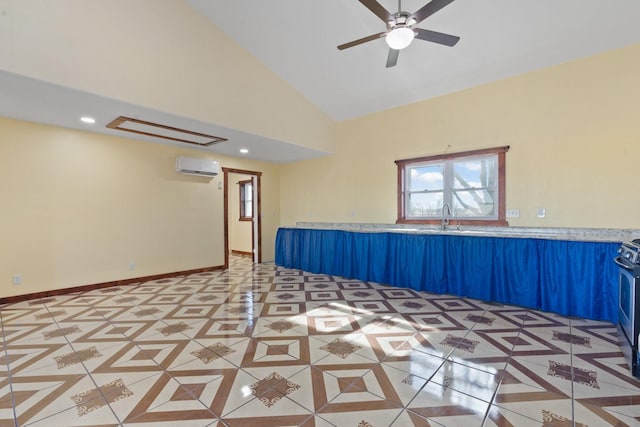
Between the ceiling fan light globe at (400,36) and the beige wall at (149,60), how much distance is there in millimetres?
2328

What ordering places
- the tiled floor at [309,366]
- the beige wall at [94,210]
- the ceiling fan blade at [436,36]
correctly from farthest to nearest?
the beige wall at [94,210]
the ceiling fan blade at [436,36]
the tiled floor at [309,366]

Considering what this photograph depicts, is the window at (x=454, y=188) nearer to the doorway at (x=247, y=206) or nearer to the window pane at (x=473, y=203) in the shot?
the window pane at (x=473, y=203)

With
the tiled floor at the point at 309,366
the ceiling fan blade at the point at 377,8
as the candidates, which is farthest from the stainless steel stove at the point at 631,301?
the ceiling fan blade at the point at 377,8

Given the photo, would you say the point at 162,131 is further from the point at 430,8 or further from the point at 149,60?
the point at 430,8

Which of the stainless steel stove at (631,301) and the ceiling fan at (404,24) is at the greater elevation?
the ceiling fan at (404,24)

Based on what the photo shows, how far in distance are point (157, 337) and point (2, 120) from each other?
3.47 metres

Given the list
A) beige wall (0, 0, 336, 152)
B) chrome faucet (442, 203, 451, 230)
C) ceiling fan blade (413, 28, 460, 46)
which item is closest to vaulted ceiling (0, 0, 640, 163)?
beige wall (0, 0, 336, 152)

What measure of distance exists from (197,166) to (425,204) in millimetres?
3985

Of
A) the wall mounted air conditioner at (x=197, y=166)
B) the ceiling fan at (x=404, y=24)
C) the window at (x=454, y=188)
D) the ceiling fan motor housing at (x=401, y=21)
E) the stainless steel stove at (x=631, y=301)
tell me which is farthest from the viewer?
the wall mounted air conditioner at (x=197, y=166)

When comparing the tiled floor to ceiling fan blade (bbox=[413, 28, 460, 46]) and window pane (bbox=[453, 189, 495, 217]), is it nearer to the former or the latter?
window pane (bbox=[453, 189, 495, 217])

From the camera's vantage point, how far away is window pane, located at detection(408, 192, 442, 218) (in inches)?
182

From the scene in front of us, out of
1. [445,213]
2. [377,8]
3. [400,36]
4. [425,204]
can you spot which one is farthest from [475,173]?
[377,8]

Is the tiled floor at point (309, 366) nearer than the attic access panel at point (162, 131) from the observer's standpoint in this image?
Yes

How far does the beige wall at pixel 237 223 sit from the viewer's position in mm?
7686
